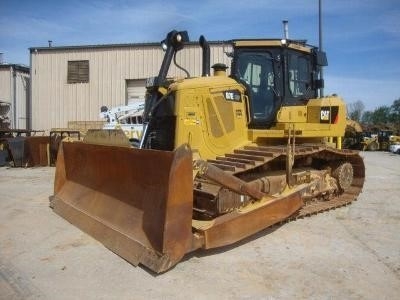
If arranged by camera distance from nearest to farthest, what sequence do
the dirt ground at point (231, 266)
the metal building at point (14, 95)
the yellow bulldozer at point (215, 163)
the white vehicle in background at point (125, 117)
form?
the dirt ground at point (231, 266)
the yellow bulldozer at point (215, 163)
the white vehicle in background at point (125, 117)
the metal building at point (14, 95)

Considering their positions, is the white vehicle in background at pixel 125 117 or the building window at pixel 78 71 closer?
the white vehicle in background at pixel 125 117

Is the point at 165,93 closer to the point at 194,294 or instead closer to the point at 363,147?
the point at 194,294

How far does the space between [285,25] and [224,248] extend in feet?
15.8

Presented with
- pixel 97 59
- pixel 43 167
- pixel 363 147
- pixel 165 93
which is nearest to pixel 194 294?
pixel 165 93

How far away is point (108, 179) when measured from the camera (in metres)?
5.93

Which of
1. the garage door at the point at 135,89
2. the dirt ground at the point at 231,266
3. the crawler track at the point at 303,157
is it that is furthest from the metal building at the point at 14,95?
the crawler track at the point at 303,157

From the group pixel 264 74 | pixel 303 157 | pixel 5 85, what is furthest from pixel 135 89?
pixel 303 157

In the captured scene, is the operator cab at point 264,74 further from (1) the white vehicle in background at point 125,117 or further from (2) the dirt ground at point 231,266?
(1) the white vehicle in background at point 125,117

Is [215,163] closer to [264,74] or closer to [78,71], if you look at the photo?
[264,74]

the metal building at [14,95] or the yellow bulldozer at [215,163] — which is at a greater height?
the metal building at [14,95]

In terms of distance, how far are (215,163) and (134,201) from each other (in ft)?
4.29

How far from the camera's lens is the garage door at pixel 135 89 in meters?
21.4

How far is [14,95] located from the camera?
24.7 meters

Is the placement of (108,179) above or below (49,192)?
above
